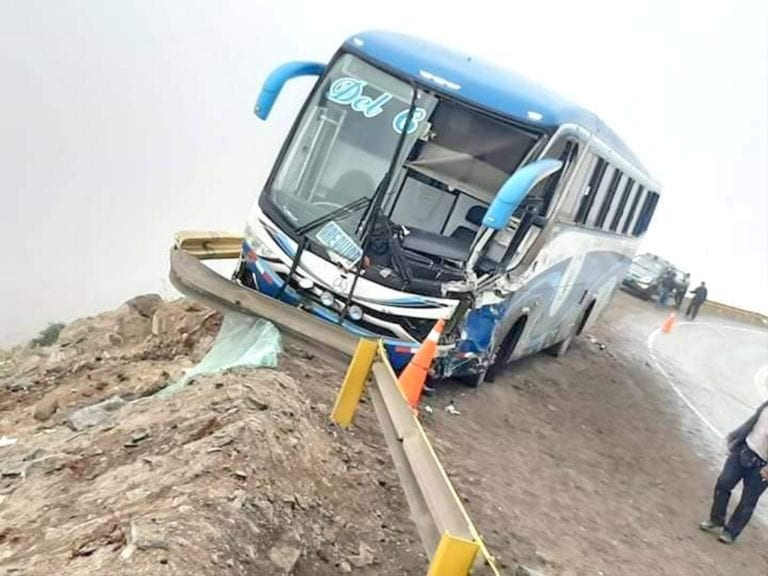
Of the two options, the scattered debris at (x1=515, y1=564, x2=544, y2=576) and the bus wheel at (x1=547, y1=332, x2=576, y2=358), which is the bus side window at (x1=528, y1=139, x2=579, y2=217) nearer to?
the scattered debris at (x1=515, y1=564, x2=544, y2=576)

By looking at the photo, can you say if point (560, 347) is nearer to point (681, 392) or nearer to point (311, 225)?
point (681, 392)

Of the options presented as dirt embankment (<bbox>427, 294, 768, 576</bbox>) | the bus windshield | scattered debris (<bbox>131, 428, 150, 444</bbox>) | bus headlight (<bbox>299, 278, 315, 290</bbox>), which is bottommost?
scattered debris (<bbox>131, 428, 150, 444</bbox>)

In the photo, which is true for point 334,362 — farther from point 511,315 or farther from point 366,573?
point 366,573

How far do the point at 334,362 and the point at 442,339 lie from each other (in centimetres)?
121

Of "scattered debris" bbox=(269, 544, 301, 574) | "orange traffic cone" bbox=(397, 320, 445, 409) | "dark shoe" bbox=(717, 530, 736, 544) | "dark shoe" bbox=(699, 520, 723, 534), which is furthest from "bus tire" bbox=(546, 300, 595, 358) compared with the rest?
"scattered debris" bbox=(269, 544, 301, 574)

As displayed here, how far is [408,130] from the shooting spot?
1042cm

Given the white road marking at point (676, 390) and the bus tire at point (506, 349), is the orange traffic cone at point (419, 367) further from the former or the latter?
the white road marking at point (676, 390)

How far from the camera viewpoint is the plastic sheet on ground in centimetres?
898

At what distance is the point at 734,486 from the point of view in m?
9.92

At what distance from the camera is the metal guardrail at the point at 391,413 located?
463 cm

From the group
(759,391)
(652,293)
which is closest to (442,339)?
(759,391)

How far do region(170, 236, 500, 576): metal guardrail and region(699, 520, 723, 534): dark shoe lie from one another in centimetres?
399

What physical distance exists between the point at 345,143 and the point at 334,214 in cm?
76

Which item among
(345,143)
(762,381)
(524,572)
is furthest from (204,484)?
(762,381)
